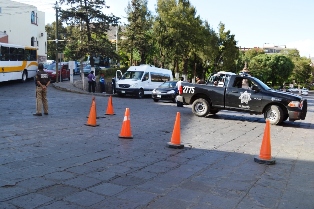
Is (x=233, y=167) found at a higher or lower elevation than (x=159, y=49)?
lower

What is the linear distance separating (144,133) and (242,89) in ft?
20.0

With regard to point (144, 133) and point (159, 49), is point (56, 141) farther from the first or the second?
point (159, 49)

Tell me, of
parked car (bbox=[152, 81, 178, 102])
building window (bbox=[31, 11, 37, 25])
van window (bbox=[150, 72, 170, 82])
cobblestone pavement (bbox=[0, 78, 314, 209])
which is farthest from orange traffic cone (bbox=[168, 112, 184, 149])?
building window (bbox=[31, 11, 37, 25])

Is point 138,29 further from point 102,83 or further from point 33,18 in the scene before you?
point 102,83

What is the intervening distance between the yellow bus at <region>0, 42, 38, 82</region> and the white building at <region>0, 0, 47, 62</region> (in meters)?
9.08

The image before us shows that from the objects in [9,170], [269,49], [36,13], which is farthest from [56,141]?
[269,49]

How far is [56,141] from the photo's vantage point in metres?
7.94

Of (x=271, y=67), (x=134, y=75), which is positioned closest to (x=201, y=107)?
(x=134, y=75)

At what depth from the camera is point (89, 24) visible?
3566 centimetres

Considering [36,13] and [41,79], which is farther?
[36,13]

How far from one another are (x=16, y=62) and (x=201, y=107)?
18.8 meters

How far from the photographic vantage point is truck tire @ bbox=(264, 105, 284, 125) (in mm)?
13484

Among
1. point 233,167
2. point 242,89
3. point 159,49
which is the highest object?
point 159,49

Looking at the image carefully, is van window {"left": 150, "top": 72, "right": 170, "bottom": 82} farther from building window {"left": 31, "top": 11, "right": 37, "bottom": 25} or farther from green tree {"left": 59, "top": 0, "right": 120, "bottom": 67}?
building window {"left": 31, "top": 11, "right": 37, "bottom": 25}
